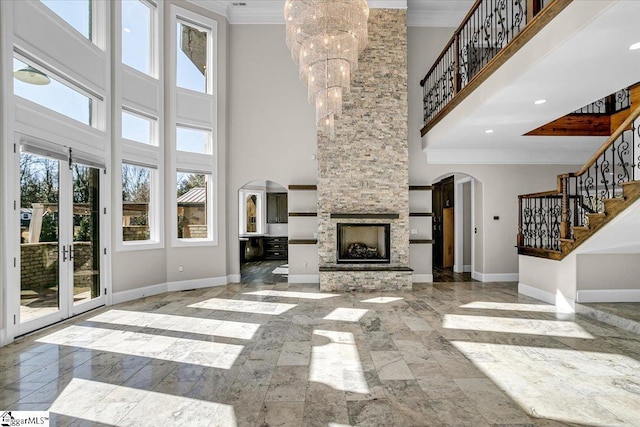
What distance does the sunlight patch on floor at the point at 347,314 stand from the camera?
5.28 meters

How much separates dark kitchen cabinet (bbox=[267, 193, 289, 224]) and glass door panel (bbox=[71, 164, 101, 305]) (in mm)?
7023

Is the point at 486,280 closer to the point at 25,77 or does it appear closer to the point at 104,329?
the point at 104,329

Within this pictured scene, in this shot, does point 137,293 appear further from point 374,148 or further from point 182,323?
point 374,148

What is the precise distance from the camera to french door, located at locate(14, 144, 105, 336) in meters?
4.64

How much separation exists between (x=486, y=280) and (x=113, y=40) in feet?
29.2

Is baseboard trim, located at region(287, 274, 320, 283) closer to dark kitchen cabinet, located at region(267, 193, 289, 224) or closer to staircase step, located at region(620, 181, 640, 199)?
dark kitchen cabinet, located at region(267, 193, 289, 224)

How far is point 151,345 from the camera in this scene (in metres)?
4.18

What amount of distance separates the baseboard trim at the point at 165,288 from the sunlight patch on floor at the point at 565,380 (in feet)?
17.6

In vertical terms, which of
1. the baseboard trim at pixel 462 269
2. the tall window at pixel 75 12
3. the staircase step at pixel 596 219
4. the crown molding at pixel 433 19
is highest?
the crown molding at pixel 433 19

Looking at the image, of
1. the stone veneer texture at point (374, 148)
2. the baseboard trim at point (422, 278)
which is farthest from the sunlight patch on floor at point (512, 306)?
the baseboard trim at point (422, 278)

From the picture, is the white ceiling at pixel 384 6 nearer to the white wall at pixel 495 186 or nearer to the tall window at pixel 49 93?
the white wall at pixel 495 186

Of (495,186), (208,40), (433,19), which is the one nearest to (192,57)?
(208,40)

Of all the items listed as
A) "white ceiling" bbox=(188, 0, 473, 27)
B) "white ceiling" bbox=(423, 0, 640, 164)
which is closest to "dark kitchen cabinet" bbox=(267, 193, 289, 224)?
"white ceiling" bbox=(188, 0, 473, 27)

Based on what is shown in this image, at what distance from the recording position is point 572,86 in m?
4.48
